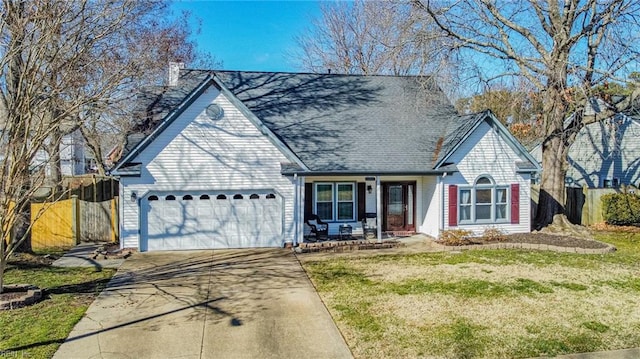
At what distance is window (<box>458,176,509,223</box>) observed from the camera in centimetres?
1593

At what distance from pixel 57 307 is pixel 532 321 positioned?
878 centimetres

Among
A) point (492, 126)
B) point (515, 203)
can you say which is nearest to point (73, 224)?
point (492, 126)

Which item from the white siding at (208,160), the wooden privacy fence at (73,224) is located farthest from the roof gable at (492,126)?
the wooden privacy fence at (73,224)

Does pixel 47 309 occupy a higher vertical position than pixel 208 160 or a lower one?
lower

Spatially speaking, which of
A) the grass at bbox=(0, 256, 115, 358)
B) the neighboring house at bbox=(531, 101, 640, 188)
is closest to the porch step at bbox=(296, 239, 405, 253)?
the grass at bbox=(0, 256, 115, 358)

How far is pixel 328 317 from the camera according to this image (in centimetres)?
798

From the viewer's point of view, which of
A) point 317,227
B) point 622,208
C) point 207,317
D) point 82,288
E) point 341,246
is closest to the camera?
point 207,317

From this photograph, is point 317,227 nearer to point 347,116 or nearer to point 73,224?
point 347,116

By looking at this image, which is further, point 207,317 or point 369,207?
point 369,207

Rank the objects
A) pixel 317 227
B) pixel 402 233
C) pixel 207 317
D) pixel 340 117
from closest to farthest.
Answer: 1. pixel 207 317
2. pixel 317 227
3. pixel 402 233
4. pixel 340 117

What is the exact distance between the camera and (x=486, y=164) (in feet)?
52.3

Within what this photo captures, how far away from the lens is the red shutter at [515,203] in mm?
16105

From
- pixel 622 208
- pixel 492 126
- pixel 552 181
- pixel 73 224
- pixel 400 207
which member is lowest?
pixel 73 224

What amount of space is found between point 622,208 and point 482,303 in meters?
14.3
